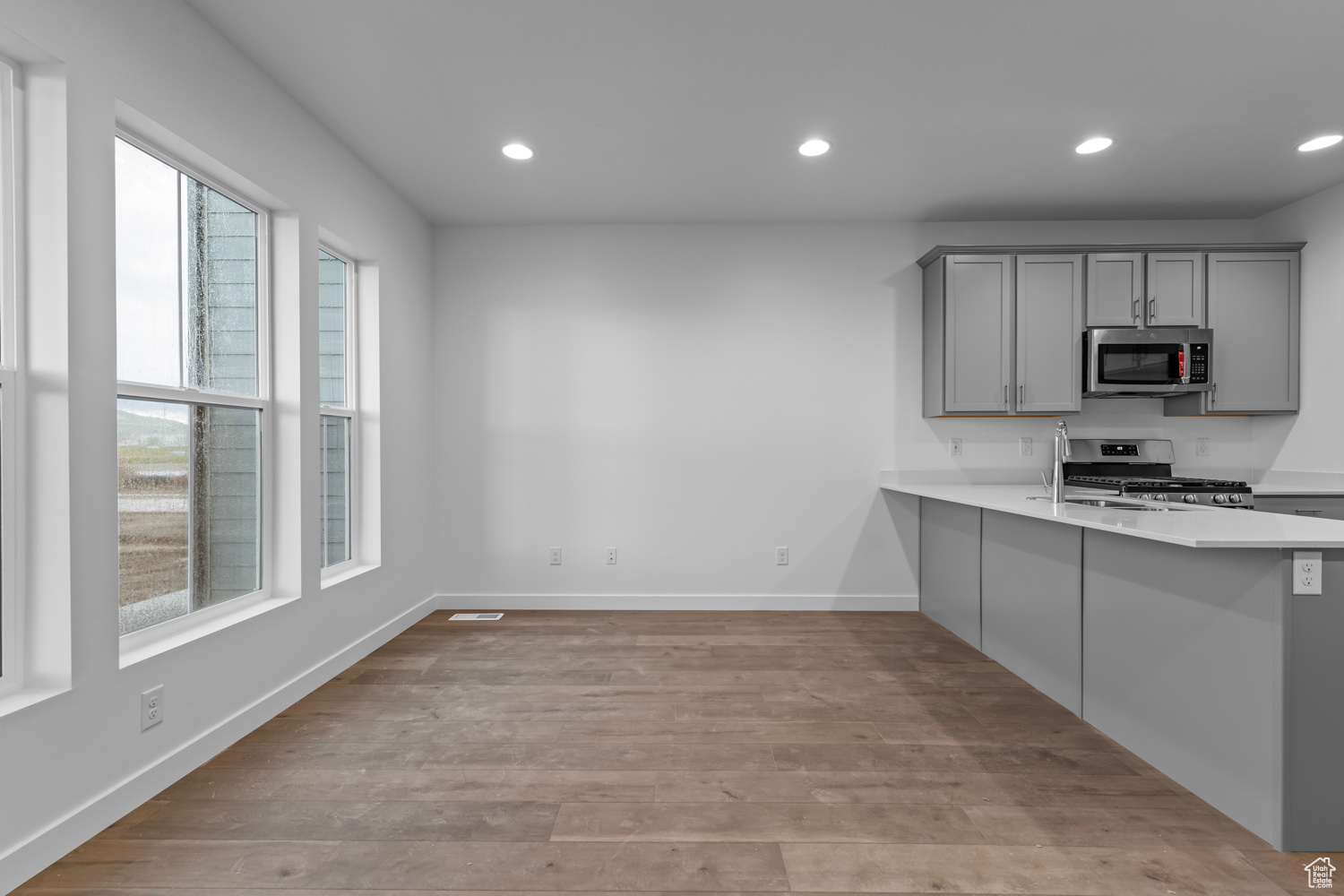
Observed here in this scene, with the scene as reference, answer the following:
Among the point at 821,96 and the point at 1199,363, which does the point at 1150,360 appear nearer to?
the point at 1199,363

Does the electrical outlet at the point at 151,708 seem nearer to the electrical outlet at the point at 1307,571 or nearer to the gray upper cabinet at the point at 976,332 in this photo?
the electrical outlet at the point at 1307,571

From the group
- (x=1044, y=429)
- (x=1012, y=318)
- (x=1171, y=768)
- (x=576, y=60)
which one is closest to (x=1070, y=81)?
(x=1012, y=318)

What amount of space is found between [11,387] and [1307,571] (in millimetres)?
3478

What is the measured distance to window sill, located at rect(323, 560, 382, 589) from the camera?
305 cm

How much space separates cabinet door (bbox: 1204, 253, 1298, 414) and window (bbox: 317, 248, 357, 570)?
5112mm

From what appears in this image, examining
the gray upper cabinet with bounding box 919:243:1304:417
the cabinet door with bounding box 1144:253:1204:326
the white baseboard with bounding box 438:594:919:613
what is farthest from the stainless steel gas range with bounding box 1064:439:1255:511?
the white baseboard with bounding box 438:594:919:613

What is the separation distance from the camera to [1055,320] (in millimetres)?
3828

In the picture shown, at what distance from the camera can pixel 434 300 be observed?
426 cm

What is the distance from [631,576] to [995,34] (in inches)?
135

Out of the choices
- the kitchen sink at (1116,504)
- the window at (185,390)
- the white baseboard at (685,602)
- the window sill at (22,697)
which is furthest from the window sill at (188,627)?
the kitchen sink at (1116,504)

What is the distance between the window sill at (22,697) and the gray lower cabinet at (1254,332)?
5504 millimetres

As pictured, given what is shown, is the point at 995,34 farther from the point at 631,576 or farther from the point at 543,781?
the point at 631,576

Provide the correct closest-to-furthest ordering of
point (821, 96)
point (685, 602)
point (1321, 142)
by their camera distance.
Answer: point (821, 96) < point (1321, 142) < point (685, 602)

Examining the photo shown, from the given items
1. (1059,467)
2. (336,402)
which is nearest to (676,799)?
(1059,467)
